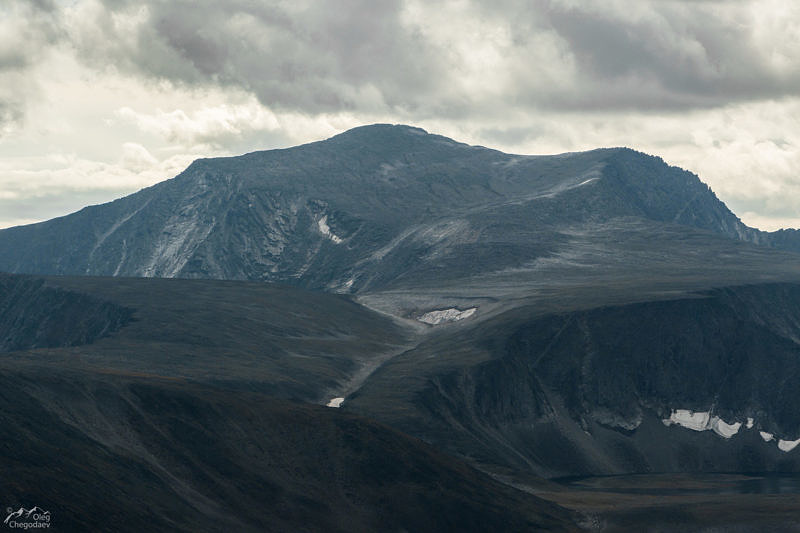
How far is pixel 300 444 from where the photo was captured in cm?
14975

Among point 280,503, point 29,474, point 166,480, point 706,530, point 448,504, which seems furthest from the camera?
point 706,530

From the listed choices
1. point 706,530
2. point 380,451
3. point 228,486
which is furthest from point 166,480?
point 706,530

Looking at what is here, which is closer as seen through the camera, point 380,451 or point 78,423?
point 78,423

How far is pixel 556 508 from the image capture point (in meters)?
162

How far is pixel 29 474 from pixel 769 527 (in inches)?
3992

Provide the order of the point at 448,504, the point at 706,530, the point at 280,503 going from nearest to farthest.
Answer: the point at 280,503, the point at 448,504, the point at 706,530

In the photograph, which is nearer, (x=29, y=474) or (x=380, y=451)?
(x=29, y=474)

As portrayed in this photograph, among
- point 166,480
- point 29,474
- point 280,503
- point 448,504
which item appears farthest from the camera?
point 448,504

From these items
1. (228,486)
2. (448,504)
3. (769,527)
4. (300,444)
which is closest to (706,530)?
(769,527)

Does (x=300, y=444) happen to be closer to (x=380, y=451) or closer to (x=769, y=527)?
(x=380, y=451)

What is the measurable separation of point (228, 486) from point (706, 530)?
2647 inches

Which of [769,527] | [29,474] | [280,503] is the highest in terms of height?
[29,474]

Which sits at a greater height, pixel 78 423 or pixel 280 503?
pixel 78 423

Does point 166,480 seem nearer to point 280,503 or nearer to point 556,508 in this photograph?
point 280,503
